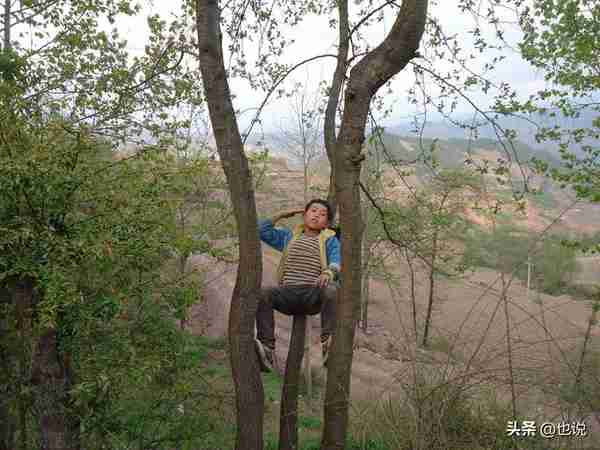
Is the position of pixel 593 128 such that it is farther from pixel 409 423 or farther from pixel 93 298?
pixel 93 298

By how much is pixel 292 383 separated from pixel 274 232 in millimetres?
1271

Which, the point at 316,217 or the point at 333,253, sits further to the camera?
the point at 316,217

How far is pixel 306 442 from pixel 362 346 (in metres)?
6.78

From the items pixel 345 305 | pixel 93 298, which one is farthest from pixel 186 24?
pixel 345 305

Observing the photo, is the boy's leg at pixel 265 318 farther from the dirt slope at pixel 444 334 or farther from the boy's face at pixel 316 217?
the dirt slope at pixel 444 334

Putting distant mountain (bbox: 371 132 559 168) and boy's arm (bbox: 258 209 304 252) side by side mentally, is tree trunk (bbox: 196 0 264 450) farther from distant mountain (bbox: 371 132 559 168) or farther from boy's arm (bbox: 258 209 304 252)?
distant mountain (bbox: 371 132 559 168)

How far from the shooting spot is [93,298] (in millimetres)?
3041

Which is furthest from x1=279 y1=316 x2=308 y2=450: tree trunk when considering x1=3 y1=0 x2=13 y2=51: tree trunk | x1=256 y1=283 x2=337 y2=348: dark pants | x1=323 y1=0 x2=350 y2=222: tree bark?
x1=3 y1=0 x2=13 y2=51: tree trunk

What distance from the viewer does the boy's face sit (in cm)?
391

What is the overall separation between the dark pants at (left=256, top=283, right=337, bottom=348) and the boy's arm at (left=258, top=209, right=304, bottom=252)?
48 cm

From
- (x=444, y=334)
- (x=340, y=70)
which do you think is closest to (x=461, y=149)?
(x=340, y=70)

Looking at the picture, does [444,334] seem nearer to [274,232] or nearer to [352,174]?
[274,232]

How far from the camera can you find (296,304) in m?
3.68

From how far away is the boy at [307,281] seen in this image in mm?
3568
